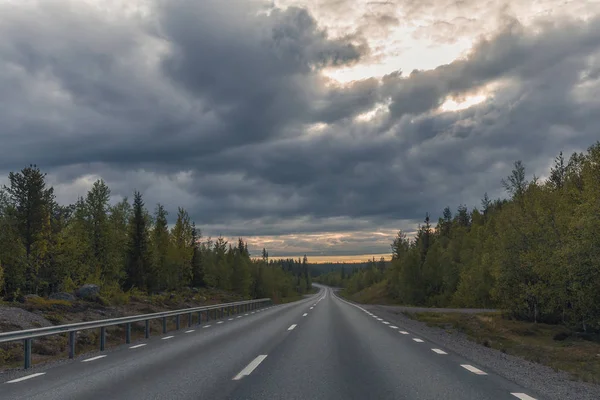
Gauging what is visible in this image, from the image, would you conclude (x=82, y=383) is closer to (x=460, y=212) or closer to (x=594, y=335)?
(x=594, y=335)

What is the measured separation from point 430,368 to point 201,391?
4329mm

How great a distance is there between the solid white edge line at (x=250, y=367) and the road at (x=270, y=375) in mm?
17

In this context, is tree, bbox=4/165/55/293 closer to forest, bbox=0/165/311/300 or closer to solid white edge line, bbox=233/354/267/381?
forest, bbox=0/165/311/300

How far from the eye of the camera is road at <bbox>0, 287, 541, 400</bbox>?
23.2 ft

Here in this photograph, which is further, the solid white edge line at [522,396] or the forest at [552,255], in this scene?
the forest at [552,255]

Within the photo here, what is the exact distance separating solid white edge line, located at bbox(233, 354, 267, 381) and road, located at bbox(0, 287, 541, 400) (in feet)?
0.06

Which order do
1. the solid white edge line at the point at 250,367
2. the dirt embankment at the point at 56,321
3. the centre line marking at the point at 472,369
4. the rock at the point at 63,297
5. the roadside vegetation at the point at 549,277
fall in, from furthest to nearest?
1. the rock at the point at 63,297
2. the roadside vegetation at the point at 549,277
3. the dirt embankment at the point at 56,321
4. the centre line marking at the point at 472,369
5. the solid white edge line at the point at 250,367

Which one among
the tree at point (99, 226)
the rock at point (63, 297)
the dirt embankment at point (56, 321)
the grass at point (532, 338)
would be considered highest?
the tree at point (99, 226)

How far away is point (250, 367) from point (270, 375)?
1038 mm

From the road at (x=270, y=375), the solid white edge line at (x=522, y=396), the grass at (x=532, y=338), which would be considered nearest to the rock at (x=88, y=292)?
the road at (x=270, y=375)

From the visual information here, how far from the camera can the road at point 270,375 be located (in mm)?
7074

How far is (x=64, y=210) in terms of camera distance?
6931 centimetres

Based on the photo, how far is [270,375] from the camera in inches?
336

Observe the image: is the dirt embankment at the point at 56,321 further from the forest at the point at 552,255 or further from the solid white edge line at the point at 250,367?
the forest at the point at 552,255
